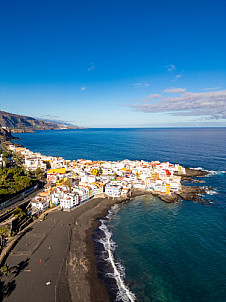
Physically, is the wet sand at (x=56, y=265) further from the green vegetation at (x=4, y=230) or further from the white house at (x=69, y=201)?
the white house at (x=69, y=201)

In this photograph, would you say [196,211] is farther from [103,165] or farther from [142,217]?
[103,165]

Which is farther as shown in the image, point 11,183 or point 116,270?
point 11,183

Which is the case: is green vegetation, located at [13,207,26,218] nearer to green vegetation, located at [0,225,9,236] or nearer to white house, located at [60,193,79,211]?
green vegetation, located at [0,225,9,236]

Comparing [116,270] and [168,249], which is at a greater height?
[168,249]

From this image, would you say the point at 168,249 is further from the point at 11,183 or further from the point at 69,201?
the point at 11,183

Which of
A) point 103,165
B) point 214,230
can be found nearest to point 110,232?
point 214,230

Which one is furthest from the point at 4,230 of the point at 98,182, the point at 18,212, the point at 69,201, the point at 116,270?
the point at 98,182

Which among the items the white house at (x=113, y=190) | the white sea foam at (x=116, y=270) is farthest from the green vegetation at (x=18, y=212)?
the white house at (x=113, y=190)
